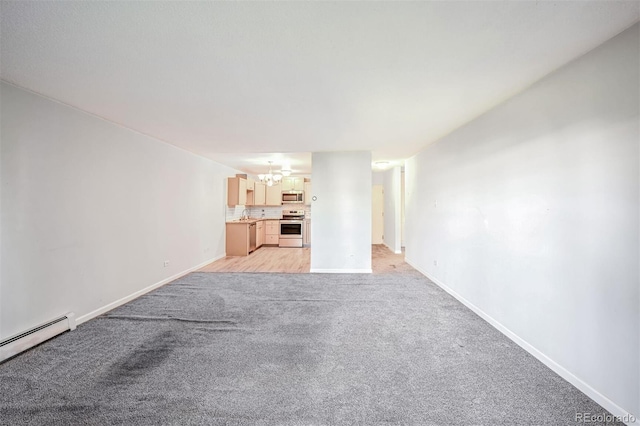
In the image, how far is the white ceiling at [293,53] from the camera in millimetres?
1317

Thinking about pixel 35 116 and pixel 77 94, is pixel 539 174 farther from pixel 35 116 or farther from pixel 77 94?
pixel 35 116

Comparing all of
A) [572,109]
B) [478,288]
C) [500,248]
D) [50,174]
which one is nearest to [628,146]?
[572,109]

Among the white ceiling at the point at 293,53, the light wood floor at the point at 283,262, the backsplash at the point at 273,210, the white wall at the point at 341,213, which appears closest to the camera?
the white ceiling at the point at 293,53

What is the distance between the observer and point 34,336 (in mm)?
2209

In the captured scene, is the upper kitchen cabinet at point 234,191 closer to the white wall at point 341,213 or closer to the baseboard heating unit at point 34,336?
the white wall at point 341,213

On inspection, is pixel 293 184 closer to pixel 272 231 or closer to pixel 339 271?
pixel 272 231

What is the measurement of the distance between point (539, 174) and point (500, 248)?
34.2 inches

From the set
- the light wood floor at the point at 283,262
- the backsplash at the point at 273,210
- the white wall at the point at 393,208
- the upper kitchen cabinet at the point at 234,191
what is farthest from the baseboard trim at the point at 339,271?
the backsplash at the point at 273,210

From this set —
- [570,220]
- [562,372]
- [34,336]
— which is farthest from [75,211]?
[562,372]

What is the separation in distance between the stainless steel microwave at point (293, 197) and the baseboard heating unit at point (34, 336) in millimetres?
6006

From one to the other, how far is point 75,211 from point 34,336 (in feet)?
4.08

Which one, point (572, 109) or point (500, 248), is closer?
point (572, 109)

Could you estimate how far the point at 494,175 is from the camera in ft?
8.66

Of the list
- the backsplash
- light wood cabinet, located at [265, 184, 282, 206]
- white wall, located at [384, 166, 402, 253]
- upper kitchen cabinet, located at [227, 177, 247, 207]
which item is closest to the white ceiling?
upper kitchen cabinet, located at [227, 177, 247, 207]
